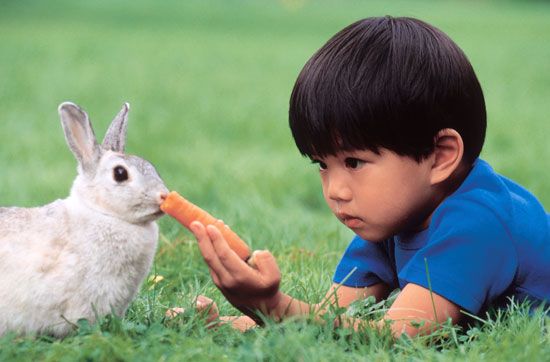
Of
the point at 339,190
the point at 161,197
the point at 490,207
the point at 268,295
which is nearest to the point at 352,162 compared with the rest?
the point at 339,190

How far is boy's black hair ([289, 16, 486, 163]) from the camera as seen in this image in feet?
10.2

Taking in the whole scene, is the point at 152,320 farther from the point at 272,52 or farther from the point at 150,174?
the point at 272,52

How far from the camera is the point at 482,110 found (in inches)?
128

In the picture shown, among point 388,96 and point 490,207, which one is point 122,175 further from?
point 490,207

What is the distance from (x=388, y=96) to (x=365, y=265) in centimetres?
76

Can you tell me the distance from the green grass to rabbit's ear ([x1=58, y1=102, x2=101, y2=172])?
52 cm

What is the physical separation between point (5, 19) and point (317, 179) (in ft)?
53.2

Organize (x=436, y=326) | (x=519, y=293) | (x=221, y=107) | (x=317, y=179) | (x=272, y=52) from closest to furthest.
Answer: (x=436, y=326) < (x=519, y=293) < (x=317, y=179) < (x=221, y=107) < (x=272, y=52)

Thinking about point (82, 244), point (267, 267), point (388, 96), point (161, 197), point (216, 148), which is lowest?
point (216, 148)

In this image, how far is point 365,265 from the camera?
11.7ft

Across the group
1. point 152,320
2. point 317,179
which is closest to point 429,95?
point 152,320

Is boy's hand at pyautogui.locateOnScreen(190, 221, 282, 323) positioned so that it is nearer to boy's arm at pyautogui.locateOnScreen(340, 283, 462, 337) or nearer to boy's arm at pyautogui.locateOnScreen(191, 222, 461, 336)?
boy's arm at pyautogui.locateOnScreen(191, 222, 461, 336)

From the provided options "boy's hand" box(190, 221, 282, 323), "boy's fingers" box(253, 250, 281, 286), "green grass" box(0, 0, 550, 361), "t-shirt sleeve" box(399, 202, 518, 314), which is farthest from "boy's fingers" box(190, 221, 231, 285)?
"t-shirt sleeve" box(399, 202, 518, 314)

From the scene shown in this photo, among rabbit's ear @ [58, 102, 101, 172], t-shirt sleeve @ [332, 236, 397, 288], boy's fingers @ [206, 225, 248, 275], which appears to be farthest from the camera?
t-shirt sleeve @ [332, 236, 397, 288]
